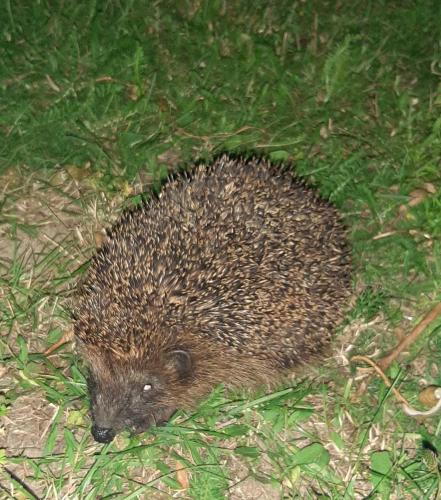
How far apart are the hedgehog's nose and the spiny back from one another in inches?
17.0

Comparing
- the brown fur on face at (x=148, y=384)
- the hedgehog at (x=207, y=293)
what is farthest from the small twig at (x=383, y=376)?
the brown fur on face at (x=148, y=384)

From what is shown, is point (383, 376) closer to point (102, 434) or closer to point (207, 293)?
point (207, 293)

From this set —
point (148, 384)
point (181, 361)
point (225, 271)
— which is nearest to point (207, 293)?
point (225, 271)

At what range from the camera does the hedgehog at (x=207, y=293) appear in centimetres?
371

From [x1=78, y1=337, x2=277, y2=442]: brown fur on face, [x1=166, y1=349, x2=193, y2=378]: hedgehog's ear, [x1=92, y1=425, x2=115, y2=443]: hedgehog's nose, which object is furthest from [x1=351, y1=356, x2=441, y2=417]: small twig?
[x1=92, y1=425, x2=115, y2=443]: hedgehog's nose

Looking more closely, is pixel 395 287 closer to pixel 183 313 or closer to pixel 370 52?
pixel 183 313

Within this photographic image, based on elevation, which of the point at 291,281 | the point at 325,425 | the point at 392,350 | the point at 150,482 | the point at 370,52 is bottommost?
the point at 150,482

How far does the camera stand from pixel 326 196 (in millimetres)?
5012

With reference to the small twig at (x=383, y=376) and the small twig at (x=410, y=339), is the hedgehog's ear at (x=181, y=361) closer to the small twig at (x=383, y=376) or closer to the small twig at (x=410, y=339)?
the small twig at (x=383, y=376)

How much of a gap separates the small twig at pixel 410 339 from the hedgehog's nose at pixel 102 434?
1.73m

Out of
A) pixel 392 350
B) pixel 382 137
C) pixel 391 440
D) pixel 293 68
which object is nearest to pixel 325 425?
pixel 391 440

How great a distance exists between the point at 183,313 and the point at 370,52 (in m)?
3.58

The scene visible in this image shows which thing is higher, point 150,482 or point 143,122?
point 143,122

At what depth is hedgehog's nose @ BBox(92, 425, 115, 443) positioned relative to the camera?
12.0 ft
